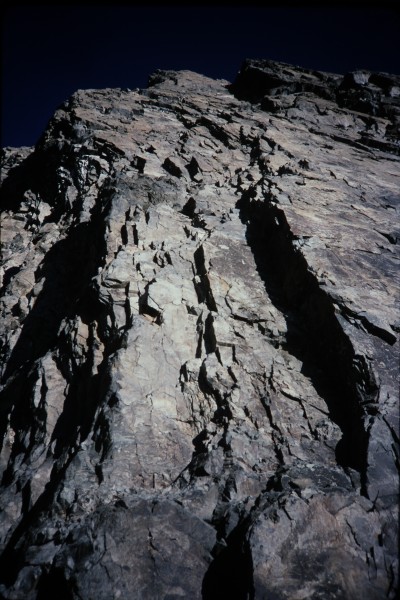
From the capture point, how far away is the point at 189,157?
59.4 ft

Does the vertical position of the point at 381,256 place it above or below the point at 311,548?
above

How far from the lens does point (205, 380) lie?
836 centimetres

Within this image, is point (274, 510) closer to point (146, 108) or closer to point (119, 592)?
point (119, 592)

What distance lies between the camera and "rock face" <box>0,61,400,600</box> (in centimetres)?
534

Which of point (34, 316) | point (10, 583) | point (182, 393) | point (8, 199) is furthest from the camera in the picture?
point (8, 199)

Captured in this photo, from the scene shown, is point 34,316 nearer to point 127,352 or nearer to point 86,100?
point 127,352

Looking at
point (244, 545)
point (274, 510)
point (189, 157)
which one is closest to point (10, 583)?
point (244, 545)

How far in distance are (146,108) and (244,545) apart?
2778 centimetres

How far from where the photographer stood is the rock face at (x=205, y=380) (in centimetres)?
534

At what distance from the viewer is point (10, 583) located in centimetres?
529

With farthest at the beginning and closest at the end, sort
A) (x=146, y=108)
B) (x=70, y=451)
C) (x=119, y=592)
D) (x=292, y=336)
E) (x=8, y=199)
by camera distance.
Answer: (x=146, y=108), (x=8, y=199), (x=292, y=336), (x=70, y=451), (x=119, y=592)

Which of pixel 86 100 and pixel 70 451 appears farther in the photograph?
pixel 86 100

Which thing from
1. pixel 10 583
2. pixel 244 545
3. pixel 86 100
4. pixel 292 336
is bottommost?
pixel 10 583

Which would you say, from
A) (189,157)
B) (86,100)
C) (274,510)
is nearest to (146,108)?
(86,100)
